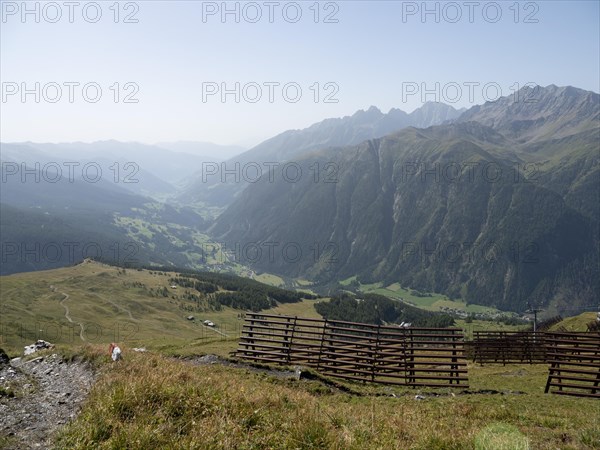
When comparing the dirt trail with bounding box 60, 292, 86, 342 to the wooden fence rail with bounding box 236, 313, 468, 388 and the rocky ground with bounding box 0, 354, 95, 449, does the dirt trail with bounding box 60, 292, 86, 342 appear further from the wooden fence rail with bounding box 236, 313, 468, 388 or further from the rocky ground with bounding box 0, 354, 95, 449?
the rocky ground with bounding box 0, 354, 95, 449

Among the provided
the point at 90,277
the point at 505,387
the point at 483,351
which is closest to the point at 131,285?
the point at 90,277

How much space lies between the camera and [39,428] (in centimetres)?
1113

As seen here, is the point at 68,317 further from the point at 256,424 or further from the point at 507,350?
the point at 256,424

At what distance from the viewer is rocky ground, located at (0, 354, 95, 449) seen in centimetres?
1064

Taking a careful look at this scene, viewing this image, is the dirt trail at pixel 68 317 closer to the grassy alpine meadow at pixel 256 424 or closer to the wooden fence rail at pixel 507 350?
the wooden fence rail at pixel 507 350

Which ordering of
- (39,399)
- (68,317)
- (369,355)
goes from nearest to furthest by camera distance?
(39,399)
(369,355)
(68,317)

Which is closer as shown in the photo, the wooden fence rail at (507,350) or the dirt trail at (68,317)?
the wooden fence rail at (507,350)

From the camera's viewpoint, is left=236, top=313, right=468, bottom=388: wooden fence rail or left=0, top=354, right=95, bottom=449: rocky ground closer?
left=0, top=354, right=95, bottom=449: rocky ground

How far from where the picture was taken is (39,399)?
13.5 metres

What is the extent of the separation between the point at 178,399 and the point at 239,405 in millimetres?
1647

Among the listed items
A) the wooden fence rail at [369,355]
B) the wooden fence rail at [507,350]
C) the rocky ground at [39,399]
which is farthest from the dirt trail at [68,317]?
the rocky ground at [39,399]

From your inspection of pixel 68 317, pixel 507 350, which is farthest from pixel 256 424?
pixel 68 317

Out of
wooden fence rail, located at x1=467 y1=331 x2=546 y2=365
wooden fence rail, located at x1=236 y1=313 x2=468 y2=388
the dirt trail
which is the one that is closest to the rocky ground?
wooden fence rail, located at x1=236 y1=313 x2=468 y2=388

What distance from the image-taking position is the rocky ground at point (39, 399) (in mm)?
10641
